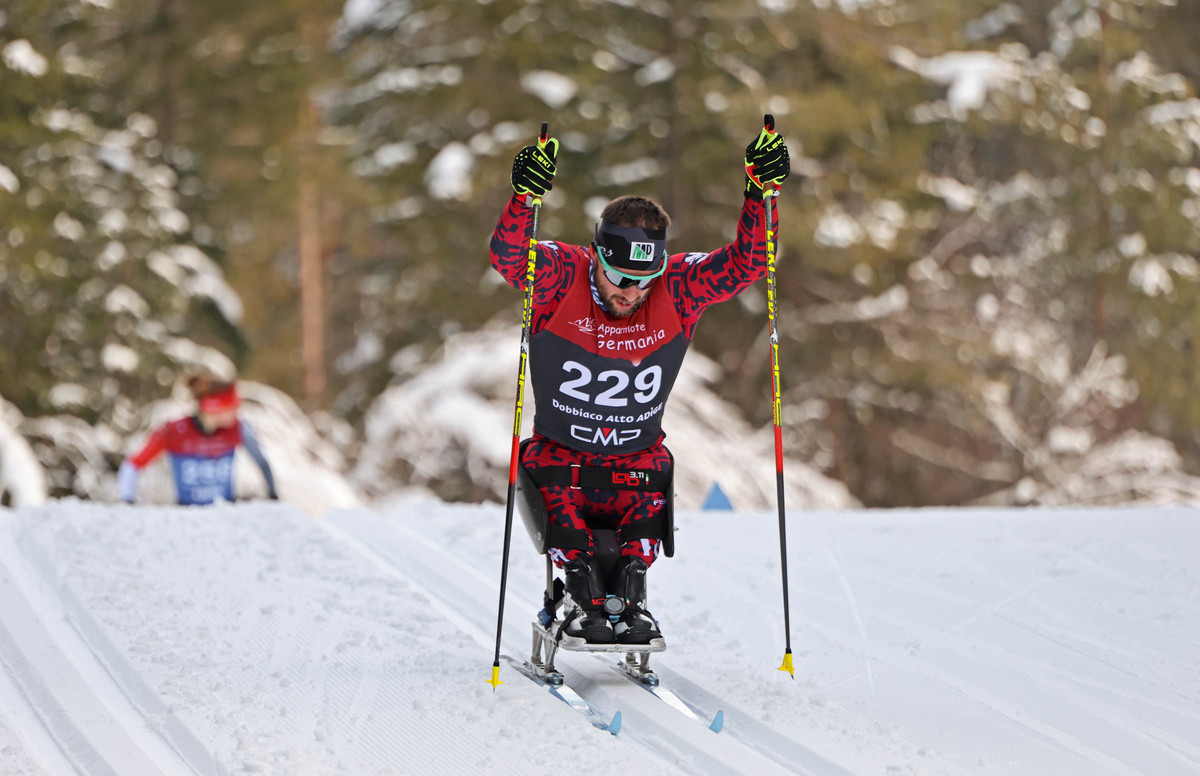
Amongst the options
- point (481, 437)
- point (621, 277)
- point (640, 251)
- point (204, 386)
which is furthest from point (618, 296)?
point (481, 437)

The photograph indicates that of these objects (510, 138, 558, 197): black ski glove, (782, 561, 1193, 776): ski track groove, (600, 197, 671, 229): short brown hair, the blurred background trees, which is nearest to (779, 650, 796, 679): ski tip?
(782, 561, 1193, 776): ski track groove

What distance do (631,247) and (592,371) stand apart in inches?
16.7

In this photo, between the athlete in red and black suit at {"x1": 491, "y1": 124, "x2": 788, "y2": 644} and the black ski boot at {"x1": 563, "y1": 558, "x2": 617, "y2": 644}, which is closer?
the black ski boot at {"x1": 563, "y1": 558, "x2": 617, "y2": 644}

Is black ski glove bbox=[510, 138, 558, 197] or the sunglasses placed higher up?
black ski glove bbox=[510, 138, 558, 197]

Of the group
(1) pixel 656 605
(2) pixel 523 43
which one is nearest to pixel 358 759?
(1) pixel 656 605

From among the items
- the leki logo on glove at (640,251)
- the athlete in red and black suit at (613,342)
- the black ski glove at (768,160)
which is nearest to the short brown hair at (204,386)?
the athlete in red and black suit at (613,342)

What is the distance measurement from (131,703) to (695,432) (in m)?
8.70

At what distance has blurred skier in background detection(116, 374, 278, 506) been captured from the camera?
857 centimetres

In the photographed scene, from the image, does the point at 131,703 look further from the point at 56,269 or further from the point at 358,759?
the point at 56,269

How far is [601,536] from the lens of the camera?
4000 millimetres

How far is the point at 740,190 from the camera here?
15234 mm

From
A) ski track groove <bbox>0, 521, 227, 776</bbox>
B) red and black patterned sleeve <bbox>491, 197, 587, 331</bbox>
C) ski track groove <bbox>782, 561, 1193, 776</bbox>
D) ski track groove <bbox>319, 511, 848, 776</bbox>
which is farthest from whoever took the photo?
red and black patterned sleeve <bbox>491, 197, 587, 331</bbox>

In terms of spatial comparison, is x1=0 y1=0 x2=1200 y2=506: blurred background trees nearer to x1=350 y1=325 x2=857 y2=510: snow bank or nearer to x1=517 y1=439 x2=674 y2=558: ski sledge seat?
x1=350 y1=325 x2=857 y2=510: snow bank

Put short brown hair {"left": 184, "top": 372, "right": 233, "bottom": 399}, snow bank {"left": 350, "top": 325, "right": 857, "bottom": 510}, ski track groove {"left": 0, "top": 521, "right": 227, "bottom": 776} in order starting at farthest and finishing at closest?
snow bank {"left": 350, "top": 325, "right": 857, "bottom": 510} → short brown hair {"left": 184, "top": 372, "right": 233, "bottom": 399} → ski track groove {"left": 0, "top": 521, "right": 227, "bottom": 776}
